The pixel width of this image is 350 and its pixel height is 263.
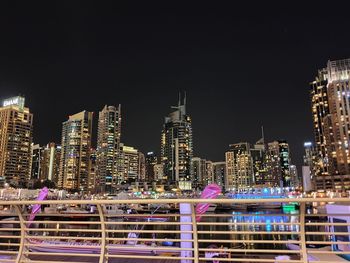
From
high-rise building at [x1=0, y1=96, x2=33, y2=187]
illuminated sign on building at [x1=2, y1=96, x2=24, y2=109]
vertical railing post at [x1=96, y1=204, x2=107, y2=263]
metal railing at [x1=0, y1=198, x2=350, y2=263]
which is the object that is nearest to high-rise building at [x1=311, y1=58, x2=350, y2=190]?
metal railing at [x1=0, y1=198, x2=350, y2=263]

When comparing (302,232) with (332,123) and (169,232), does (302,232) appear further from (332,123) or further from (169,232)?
(332,123)

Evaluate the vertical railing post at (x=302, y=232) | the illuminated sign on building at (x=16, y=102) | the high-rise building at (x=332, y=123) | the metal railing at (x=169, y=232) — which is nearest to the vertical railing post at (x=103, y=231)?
the metal railing at (x=169, y=232)

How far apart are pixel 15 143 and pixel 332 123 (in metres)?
151

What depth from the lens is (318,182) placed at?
14012 centimetres

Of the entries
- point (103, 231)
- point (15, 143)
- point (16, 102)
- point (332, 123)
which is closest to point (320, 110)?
point (332, 123)

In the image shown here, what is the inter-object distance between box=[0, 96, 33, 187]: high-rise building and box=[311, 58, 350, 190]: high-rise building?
139043 millimetres

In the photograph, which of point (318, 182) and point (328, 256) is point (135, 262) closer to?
point (328, 256)

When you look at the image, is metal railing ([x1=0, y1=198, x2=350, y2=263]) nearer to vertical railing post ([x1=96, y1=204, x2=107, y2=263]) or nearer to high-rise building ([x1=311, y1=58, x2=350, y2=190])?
vertical railing post ([x1=96, y1=204, x2=107, y2=263])

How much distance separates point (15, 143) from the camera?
531 ft

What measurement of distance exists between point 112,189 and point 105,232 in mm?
200459

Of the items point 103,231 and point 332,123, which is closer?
point 103,231

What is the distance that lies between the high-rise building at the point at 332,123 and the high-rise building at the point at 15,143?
139 meters

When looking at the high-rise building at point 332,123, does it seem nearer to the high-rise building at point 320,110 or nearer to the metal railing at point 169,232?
the high-rise building at point 320,110

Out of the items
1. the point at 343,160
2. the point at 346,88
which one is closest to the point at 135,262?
the point at 343,160
